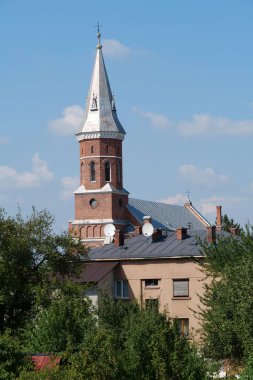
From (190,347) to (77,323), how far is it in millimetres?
10949

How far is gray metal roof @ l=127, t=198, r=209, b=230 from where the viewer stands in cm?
11031

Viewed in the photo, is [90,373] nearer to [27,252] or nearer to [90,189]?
[27,252]

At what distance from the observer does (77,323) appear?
39.1 metres

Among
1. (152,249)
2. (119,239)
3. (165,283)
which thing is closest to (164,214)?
(119,239)

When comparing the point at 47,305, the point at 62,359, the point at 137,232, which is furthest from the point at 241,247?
the point at 137,232

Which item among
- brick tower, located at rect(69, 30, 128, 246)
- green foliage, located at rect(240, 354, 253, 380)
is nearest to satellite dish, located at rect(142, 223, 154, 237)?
green foliage, located at rect(240, 354, 253, 380)

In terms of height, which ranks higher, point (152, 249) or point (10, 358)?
point (152, 249)

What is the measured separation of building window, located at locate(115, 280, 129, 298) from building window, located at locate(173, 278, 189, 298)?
3.19 metres

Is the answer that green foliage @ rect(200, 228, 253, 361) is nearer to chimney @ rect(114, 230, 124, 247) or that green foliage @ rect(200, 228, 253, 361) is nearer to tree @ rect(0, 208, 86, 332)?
tree @ rect(0, 208, 86, 332)

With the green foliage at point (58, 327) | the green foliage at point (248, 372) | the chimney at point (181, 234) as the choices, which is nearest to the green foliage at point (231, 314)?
the green foliage at point (58, 327)

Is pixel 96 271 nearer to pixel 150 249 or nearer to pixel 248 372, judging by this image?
pixel 150 249

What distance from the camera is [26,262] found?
149ft

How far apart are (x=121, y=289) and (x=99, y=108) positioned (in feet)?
177

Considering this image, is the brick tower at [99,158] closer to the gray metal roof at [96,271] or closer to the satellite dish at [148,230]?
the satellite dish at [148,230]
